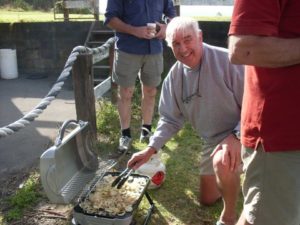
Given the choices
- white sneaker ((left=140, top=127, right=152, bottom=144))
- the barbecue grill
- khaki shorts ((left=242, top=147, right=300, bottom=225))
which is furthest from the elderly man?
white sneaker ((left=140, top=127, right=152, bottom=144))

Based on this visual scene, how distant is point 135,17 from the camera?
4.09 m

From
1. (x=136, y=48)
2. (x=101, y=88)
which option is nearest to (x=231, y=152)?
(x=136, y=48)

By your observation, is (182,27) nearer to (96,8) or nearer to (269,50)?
(269,50)

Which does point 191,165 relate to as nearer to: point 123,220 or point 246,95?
point 123,220

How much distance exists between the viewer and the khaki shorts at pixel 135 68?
4.17 metres

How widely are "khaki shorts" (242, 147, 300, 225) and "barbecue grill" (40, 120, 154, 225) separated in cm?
98

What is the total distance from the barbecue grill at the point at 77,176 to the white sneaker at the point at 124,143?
0.74 meters

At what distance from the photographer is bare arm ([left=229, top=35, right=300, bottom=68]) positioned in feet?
4.64

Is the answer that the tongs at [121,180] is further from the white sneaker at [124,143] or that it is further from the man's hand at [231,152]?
the white sneaker at [124,143]

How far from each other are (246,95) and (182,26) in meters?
0.93

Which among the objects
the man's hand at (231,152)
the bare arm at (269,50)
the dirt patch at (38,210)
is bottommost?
the dirt patch at (38,210)

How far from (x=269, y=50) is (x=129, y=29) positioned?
272 centimetres

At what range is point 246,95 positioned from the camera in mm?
1665

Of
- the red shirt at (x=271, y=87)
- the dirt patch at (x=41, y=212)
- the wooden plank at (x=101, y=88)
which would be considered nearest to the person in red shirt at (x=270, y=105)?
the red shirt at (x=271, y=87)
